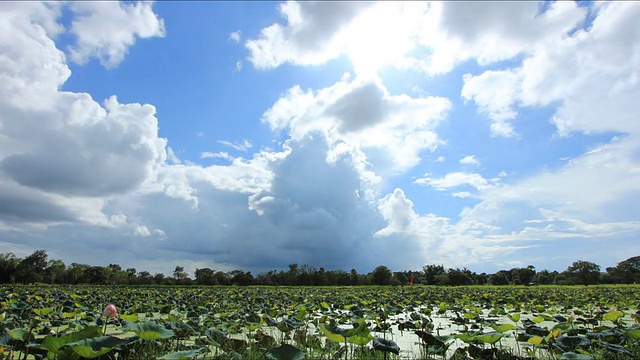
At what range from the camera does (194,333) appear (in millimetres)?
6406

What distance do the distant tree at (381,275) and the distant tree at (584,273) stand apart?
44.2 metres

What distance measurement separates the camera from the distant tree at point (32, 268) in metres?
65.9

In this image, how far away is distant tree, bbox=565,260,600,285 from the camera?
3268 inches

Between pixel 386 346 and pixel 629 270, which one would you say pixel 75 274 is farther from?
pixel 629 270

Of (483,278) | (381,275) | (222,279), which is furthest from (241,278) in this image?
(483,278)

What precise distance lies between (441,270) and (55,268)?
333 feet

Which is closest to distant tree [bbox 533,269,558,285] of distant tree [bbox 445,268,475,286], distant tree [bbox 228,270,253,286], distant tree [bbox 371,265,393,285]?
distant tree [bbox 445,268,475,286]

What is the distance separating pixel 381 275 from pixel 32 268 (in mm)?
77792

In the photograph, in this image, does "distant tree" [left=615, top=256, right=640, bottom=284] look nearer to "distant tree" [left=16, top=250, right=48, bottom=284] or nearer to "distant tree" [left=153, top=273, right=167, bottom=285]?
"distant tree" [left=153, top=273, right=167, bottom=285]

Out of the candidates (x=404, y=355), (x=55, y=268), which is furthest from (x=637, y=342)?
(x=55, y=268)

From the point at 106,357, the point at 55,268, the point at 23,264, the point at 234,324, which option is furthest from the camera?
the point at 55,268

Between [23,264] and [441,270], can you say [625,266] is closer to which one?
[441,270]

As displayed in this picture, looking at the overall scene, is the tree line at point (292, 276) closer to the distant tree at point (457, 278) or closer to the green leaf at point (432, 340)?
the distant tree at point (457, 278)

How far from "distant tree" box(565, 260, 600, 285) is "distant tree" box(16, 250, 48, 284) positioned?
390 feet
